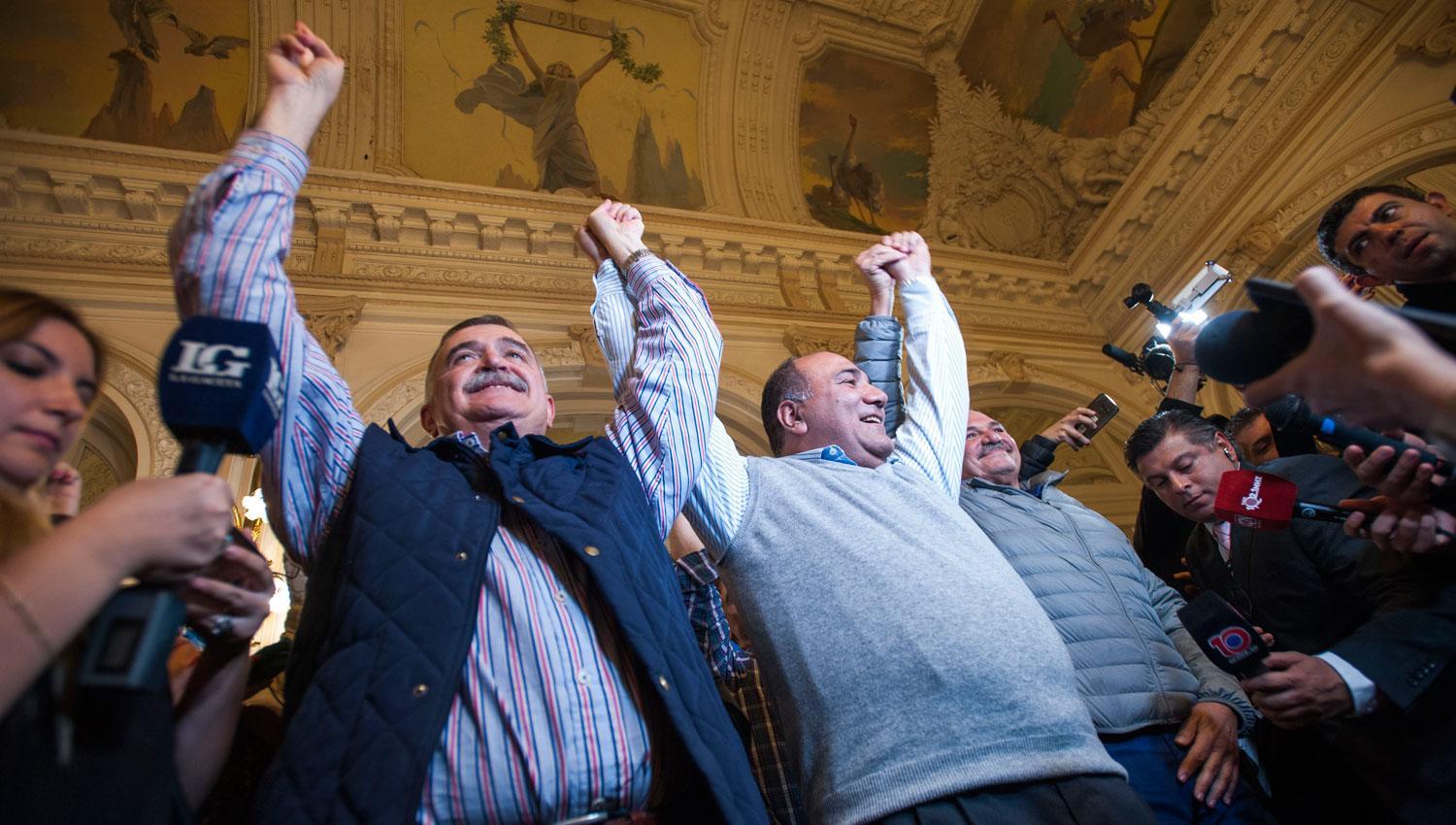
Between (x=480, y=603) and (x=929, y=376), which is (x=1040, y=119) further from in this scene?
(x=480, y=603)

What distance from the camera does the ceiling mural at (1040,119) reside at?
9180mm

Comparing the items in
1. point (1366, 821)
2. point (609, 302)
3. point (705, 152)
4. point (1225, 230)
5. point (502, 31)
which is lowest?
point (1366, 821)

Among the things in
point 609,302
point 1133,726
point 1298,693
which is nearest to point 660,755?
point 609,302

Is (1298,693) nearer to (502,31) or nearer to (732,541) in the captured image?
(732,541)

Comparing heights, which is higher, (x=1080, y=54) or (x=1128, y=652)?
(x=1080, y=54)

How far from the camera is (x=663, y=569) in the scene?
143 cm

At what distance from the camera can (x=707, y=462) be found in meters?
1.80

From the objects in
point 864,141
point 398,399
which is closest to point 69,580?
point 398,399

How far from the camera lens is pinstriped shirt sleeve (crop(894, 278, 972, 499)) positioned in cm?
210

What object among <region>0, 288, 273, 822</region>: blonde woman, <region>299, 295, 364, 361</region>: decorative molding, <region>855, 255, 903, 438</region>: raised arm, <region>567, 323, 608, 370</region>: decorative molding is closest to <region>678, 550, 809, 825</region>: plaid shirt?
<region>855, 255, 903, 438</region>: raised arm

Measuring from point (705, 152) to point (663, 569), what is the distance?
322 inches

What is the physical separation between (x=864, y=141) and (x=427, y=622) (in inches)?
384

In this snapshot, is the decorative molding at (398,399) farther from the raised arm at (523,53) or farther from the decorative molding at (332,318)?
the raised arm at (523,53)

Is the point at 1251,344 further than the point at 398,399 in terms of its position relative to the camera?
No
